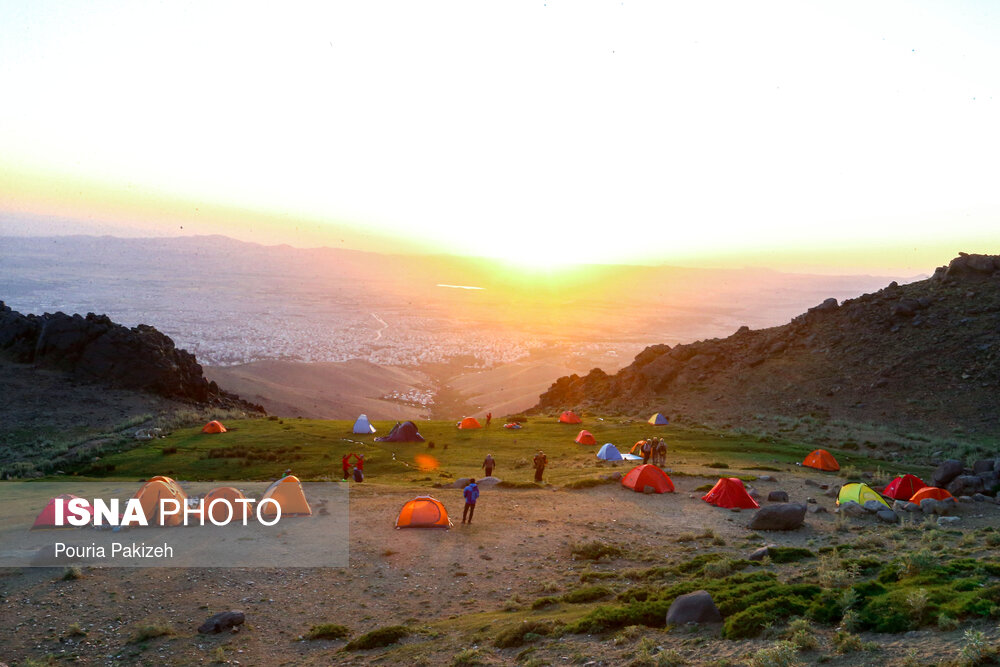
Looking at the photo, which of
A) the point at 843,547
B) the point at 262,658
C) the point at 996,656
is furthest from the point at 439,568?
the point at 996,656

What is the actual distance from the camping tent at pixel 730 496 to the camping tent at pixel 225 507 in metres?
17.6

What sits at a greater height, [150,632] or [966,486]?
[150,632]

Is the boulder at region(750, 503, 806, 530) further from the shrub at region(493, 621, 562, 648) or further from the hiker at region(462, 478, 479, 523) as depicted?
the shrub at region(493, 621, 562, 648)

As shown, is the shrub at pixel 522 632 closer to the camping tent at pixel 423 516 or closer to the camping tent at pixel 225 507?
the camping tent at pixel 423 516

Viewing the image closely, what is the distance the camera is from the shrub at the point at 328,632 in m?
13.0

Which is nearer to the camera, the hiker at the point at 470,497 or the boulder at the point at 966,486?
the hiker at the point at 470,497

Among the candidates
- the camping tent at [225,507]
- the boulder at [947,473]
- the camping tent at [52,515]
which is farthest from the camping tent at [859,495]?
the camping tent at [52,515]

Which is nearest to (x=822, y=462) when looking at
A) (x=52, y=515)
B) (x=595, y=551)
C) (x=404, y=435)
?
(x=595, y=551)

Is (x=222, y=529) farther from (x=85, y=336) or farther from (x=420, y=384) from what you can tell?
(x=420, y=384)

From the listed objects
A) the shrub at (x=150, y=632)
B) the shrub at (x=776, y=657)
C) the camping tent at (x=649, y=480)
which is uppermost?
the shrub at (x=776, y=657)

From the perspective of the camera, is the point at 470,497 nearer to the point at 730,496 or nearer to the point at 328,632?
the point at 328,632

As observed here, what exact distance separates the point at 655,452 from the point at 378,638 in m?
22.2

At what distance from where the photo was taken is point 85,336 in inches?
2245

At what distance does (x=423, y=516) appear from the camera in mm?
20375
